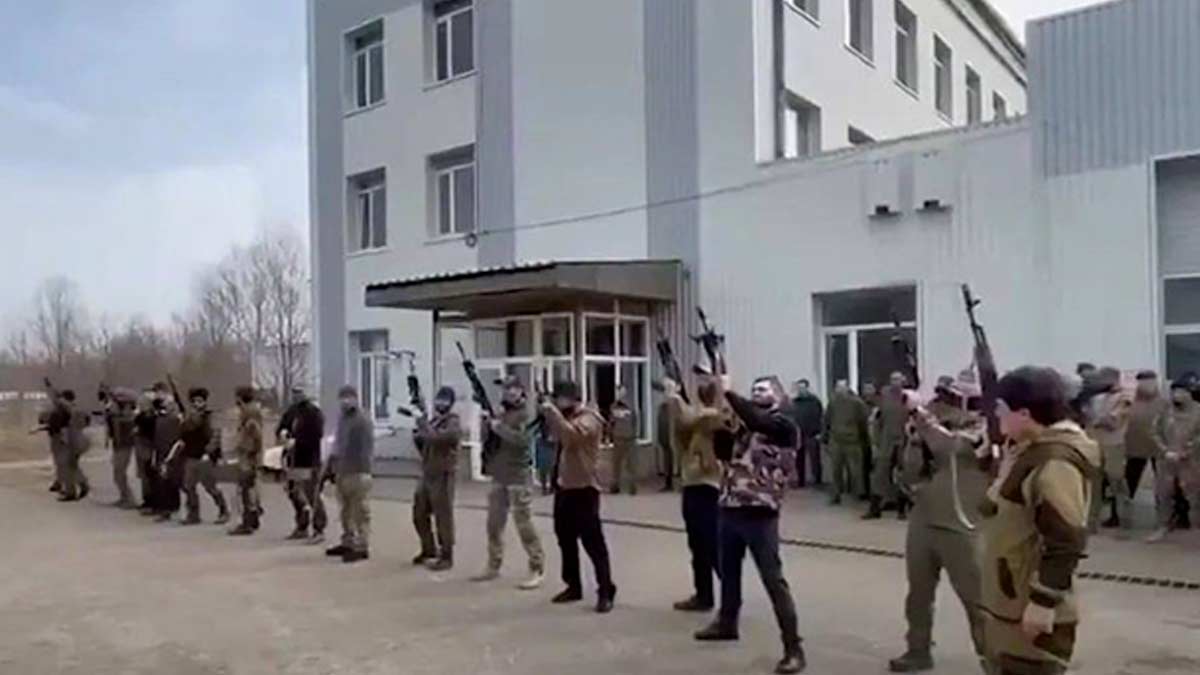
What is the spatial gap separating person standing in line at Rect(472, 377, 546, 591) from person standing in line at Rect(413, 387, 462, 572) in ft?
2.64

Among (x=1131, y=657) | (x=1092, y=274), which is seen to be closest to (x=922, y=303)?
(x=1092, y=274)

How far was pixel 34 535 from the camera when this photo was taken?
14.4 m

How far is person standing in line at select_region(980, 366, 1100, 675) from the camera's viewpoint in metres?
4.23

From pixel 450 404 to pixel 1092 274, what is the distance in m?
8.80

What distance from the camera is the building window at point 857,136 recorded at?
2294 centimetres

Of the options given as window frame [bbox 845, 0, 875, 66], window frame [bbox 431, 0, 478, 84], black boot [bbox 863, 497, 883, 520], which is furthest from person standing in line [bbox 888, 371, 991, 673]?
window frame [bbox 845, 0, 875, 66]

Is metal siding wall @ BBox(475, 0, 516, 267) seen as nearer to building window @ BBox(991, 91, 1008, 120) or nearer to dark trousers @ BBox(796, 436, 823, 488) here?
dark trousers @ BBox(796, 436, 823, 488)

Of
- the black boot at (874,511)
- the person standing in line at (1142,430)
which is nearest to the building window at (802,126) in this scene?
the black boot at (874,511)

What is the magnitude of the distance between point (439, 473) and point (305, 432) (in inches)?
107

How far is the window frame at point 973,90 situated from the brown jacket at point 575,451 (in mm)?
23215

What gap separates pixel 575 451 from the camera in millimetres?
8969

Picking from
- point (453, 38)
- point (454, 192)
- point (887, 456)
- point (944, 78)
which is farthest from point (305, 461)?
point (944, 78)

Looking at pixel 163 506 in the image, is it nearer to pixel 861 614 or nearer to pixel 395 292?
pixel 395 292

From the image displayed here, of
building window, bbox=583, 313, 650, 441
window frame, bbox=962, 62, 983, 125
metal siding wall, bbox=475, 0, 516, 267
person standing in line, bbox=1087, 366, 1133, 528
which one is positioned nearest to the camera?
person standing in line, bbox=1087, 366, 1133, 528
